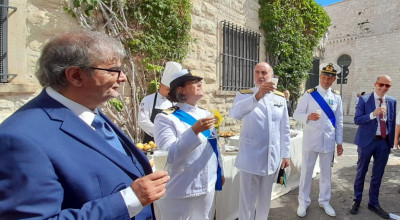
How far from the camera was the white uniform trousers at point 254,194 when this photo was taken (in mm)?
2949

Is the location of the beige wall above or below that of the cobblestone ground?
above

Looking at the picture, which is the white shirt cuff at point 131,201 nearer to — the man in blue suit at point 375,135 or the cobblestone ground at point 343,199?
the cobblestone ground at point 343,199

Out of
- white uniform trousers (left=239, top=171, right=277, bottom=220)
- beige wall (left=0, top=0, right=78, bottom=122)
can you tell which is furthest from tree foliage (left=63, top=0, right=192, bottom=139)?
white uniform trousers (left=239, top=171, right=277, bottom=220)

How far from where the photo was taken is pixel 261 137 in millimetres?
2891

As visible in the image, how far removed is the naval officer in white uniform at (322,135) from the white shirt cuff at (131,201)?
10.4ft

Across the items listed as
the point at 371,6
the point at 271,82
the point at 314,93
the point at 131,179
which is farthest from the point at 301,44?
the point at 371,6

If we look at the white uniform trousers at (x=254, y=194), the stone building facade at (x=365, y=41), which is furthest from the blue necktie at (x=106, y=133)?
the stone building facade at (x=365, y=41)

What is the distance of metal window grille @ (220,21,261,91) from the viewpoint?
647cm

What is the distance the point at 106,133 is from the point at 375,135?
12.4 feet

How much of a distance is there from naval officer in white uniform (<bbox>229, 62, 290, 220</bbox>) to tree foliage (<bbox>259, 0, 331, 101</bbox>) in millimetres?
5160

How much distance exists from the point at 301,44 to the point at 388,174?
466 cm

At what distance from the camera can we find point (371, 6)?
24.2m

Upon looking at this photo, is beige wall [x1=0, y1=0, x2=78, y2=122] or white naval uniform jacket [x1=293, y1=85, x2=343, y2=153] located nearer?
beige wall [x1=0, y1=0, x2=78, y2=122]

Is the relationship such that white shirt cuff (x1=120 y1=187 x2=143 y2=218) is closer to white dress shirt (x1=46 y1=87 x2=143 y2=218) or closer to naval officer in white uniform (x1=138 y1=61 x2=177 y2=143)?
white dress shirt (x1=46 y1=87 x2=143 y2=218)
